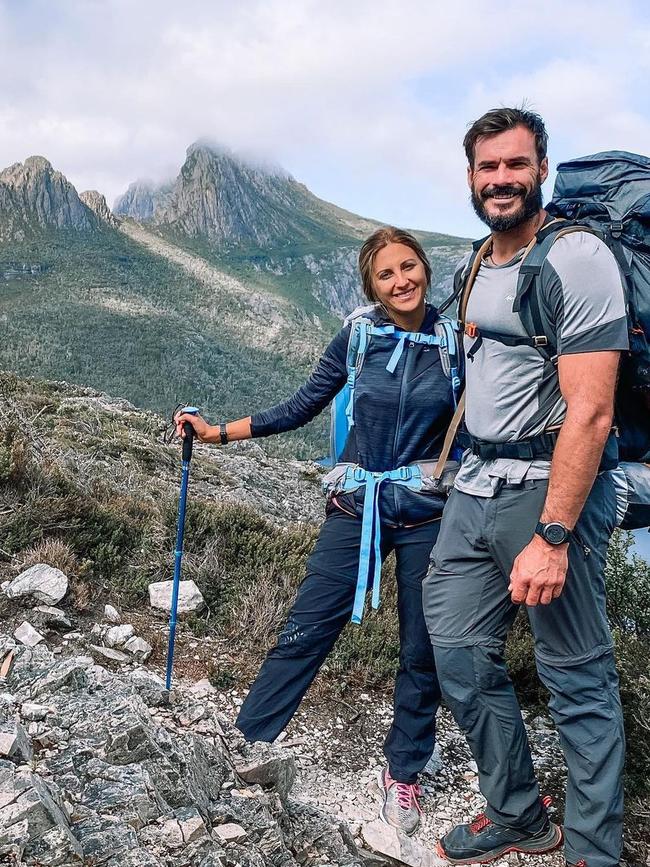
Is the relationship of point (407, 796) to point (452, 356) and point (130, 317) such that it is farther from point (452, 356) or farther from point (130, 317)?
point (130, 317)

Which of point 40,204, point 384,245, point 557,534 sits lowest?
point 557,534

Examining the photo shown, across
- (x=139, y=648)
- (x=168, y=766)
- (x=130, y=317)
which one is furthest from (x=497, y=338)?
(x=130, y=317)

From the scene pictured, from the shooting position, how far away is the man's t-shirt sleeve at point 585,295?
2.17 meters

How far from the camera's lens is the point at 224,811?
93.0 inches

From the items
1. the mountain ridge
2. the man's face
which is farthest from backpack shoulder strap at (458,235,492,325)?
the mountain ridge

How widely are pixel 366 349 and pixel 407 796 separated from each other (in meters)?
1.98

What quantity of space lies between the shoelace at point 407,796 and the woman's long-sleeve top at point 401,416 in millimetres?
1182

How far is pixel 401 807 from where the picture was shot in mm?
3025

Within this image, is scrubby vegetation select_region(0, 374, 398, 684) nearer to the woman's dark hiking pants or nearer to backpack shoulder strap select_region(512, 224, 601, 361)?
the woman's dark hiking pants

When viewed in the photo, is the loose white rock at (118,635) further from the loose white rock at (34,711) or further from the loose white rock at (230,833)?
the loose white rock at (230,833)

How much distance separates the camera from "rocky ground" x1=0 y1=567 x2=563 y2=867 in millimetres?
1993

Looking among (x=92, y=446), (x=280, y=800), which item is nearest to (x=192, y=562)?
(x=280, y=800)

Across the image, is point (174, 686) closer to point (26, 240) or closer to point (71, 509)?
point (71, 509)

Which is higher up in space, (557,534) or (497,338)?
(497,338)
